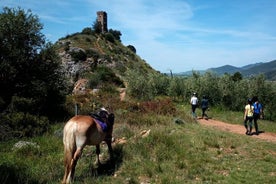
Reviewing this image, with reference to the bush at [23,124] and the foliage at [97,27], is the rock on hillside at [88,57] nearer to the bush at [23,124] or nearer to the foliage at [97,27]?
the foliage at [97,27]

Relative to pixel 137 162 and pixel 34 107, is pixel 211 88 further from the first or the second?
pixel 137 162

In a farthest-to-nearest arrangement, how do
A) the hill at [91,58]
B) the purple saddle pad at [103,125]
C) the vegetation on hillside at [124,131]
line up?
1. the hill at [91,58]
2. the purple saddle pad at [103,125]
3. the vegetation on hillside at [124,131]

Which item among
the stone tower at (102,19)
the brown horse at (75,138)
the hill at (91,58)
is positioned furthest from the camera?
the stone tower at (102,19)

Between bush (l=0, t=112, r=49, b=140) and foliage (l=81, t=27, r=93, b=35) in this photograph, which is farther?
foliage (l=81, t=27, r=93, b=35)

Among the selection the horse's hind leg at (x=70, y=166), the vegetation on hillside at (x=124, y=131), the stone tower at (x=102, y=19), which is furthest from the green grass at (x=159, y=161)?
the stone tower at (x=102, y=19)

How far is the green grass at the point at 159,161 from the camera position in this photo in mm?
8695

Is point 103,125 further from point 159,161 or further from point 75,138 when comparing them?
point 159,161

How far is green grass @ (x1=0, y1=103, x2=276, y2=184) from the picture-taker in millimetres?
8695

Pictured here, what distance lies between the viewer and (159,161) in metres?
9.78

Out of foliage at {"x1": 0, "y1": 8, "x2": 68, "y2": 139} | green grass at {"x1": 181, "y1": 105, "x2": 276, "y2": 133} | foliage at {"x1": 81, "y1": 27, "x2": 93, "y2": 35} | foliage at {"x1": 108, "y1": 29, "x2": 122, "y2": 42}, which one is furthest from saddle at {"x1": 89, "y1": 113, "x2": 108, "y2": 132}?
foliage at {"x1": 108, "y1": 29, "x2": 122, "y2": 42}

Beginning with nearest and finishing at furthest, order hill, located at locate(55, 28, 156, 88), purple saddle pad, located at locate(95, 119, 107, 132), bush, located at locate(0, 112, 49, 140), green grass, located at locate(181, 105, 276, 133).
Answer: purple saddle pad, located at locate(95, 119, 107, 132) → bush, located at locate(0, 112, 49, 140) → green grass, located at locate(181, 105, 276, 133) → hill, located at locate(55, 28, 156, 88)

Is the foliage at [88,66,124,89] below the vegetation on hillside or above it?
above

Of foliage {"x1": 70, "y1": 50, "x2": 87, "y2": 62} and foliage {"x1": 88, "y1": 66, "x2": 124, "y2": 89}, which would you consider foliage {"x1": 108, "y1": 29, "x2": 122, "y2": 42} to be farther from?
foliage {"x1": 88, "y1": 66, "x2": 124, "y2": 89}

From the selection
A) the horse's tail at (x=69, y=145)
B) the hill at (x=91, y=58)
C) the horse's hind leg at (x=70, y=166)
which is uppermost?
the hill at (x=91, y=58)
